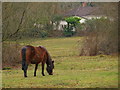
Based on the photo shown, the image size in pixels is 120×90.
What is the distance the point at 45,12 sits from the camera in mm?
30234

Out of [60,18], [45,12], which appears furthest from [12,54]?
[60,18]

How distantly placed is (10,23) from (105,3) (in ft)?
32.2

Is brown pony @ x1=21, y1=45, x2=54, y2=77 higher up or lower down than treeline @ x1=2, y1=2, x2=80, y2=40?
lower down

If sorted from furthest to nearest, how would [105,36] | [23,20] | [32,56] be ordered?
[105,36] → [23,20] → [32,56]

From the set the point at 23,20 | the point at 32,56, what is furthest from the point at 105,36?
the point at 32,56

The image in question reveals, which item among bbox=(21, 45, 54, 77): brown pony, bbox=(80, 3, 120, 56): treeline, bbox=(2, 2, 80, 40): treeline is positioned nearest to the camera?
bbox=(21, 45, 54, 77): brown pony

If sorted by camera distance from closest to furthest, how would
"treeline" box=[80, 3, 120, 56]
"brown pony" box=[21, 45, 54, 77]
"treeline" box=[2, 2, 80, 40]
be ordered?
1. "brown pony" box=[21, 45, 54, 77]
2. "treeline" box=[2, 2, 80, 40]
3. "treeline" box=[80, 3, 120, 56]

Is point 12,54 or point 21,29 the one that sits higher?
point 21,29

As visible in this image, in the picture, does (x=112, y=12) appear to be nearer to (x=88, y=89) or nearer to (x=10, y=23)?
(x=10, y=23)

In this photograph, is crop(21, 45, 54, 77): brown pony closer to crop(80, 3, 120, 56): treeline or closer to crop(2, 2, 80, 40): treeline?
crop(2, 2, 80, 40): treeline

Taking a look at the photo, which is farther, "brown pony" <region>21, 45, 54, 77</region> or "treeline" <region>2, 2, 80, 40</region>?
"treeline" <region>2, 2, 80, 40</region>

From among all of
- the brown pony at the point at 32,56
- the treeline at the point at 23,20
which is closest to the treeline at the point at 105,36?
the treeline at the point at 23,20

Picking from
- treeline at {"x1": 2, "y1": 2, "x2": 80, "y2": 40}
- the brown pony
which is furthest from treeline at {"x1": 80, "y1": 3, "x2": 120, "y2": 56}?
the brown pony

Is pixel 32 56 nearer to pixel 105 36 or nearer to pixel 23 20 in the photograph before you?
pixel 23 20
